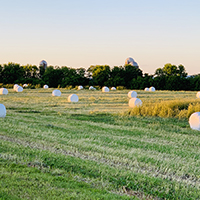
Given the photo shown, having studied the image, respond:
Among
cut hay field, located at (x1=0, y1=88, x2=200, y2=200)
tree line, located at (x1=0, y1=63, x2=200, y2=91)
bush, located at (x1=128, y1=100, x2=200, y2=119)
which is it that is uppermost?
tree line, located at (x1=0, y1=63, x2=200, y2=91)

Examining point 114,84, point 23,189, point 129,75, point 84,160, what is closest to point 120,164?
point 84,160

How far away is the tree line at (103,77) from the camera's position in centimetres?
5712

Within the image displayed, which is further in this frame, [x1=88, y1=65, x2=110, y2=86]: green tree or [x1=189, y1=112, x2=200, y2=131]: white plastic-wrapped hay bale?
[x1=88, y1=65, x2=110, y2=86]: green tree

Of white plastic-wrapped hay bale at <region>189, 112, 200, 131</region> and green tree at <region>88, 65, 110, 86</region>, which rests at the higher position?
green tree at <region>88, 65, 110, 86</region>

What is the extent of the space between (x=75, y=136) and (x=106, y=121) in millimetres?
4577

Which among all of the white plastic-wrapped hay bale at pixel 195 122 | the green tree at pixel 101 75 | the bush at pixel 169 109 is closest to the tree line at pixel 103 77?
the green tree at pixel 101 75

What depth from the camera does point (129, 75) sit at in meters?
62.7

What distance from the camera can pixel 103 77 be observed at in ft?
202

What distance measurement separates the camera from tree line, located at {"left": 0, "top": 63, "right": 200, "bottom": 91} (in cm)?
5712

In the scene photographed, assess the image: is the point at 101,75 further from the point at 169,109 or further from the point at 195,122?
the point at 195,122

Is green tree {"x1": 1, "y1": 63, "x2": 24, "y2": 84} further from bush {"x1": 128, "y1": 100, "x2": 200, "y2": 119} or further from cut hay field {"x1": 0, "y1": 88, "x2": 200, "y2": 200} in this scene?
cut hay field {"x1": 0, "y1": 88, "x2": 200, "y2": 200}

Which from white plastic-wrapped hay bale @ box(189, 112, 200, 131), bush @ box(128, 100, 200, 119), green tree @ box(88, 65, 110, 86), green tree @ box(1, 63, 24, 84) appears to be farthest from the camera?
green tree @ box(88, 65, 110, 86)

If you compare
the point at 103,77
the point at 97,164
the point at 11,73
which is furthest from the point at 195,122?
the point at 11,73

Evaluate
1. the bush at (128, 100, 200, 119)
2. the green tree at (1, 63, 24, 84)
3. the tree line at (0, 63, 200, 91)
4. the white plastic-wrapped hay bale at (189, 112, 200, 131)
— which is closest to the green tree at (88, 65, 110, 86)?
the tree line at (0, 63, 200, 91)
